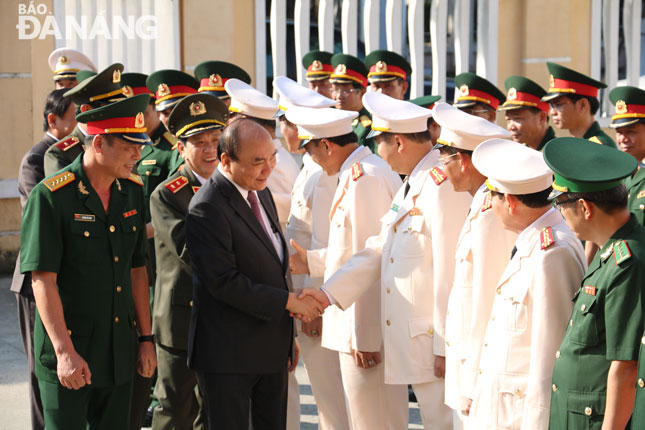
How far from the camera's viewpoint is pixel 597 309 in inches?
110

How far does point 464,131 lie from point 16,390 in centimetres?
380

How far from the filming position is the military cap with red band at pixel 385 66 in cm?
712

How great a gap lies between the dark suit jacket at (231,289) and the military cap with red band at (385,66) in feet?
12.7

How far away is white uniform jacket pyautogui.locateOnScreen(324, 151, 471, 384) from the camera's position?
3.91 metres

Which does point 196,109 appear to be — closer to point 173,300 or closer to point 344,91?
point 173,300

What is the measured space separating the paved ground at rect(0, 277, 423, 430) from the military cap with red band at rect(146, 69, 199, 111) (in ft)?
7.17

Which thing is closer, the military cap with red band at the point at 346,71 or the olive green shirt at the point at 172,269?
the olive green shirt at the point at 172,269

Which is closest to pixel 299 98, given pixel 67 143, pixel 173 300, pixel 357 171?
Answer: pixel 357 171

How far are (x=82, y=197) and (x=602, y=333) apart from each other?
7.00 feet

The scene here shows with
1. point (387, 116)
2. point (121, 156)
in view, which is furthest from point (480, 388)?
point (121, 156)

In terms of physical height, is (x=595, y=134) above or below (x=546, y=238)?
above

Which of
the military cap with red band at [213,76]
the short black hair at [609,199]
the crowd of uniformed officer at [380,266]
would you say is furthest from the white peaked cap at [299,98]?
the short black hair at [609,199]

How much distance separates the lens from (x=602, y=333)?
281 centimetres

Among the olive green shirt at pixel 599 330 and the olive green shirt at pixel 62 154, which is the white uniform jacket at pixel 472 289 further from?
the olive green shirt at pixel 62 154
